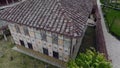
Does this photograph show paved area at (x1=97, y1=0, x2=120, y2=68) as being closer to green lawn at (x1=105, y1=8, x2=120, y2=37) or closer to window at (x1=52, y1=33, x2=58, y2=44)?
green lawn at (x1=105, y1=8, x2=120, y2=37)

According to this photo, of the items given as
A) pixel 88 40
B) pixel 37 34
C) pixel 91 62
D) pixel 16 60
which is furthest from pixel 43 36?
pixel 88 40

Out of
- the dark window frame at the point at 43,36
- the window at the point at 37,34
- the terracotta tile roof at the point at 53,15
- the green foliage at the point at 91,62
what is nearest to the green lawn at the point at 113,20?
the terracotta tile roof at the point at 53,15

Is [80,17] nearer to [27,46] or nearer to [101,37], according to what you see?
[101,37]

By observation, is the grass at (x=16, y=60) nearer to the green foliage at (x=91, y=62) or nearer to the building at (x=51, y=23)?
the building at (x=51, y=23)

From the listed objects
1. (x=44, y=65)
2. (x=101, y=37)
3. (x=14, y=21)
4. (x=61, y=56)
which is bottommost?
(x=44, y=65)

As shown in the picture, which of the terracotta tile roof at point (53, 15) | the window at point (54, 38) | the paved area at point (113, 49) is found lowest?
the paved area at point (113, 49)

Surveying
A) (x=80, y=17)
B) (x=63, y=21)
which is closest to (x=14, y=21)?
(x=63, y=21)
